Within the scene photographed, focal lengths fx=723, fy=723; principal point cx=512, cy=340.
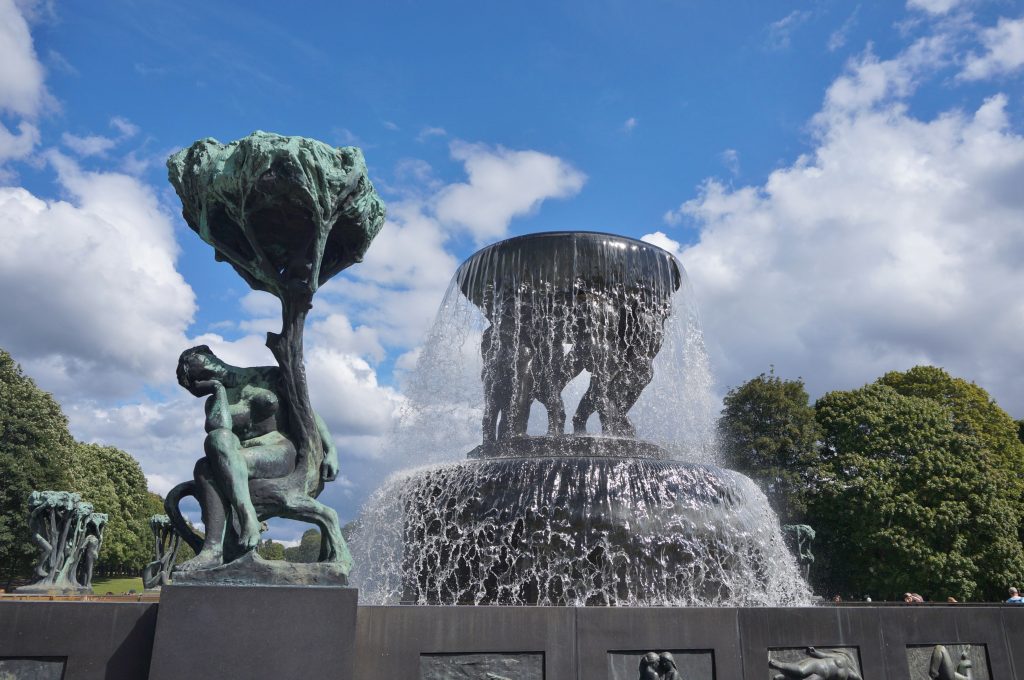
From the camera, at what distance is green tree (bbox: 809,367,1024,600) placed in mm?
23844

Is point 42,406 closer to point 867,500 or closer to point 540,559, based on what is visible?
point 540,559

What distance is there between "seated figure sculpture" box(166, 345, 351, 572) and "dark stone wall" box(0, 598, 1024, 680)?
1.43 ft

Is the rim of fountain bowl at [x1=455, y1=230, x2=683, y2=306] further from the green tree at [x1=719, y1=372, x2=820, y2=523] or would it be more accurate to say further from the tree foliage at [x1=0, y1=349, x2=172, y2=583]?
the tree foliage at [x1=0, y1=349, x2=172, y2=583]

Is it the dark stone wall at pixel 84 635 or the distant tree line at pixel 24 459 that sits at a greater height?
the distant tree line at pixel 24 459

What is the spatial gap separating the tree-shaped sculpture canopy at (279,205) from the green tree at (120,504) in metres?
45.2

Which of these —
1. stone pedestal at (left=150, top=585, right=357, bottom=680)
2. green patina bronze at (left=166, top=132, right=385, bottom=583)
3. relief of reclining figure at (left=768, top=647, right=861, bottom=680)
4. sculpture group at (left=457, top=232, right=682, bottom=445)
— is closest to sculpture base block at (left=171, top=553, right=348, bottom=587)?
green patina bronze at (left=166, top=132, right=385, bottom=583)

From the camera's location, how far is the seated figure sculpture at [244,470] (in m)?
4.68

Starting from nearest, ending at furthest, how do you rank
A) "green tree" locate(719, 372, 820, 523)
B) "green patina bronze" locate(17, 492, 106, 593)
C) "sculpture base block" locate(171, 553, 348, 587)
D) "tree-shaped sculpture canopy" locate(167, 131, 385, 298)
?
1. "sculpture base block" locate(171, 553, 348, 587)
2. "tree-shaped sculpture canopy" locate(167, 131, 385, 298)
3. "green patina bronze" locate(17, 492, 106, 593)
4. "green tree" locate(719, 372, 820, 523)

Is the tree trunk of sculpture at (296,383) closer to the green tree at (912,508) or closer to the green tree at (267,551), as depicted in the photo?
the green tree at (267,551)

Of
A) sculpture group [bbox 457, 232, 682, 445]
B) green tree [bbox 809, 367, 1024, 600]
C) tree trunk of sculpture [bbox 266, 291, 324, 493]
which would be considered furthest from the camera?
green tree [bbox 809, 367, 1024, 600]

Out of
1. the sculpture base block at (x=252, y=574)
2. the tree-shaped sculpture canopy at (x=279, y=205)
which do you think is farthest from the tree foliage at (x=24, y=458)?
the sculpture base block at (x=252, y=574)

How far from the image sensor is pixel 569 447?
31.2ft

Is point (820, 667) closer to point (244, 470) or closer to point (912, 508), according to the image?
point (244, 470)

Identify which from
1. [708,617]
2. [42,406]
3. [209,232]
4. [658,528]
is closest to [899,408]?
[658,528]
